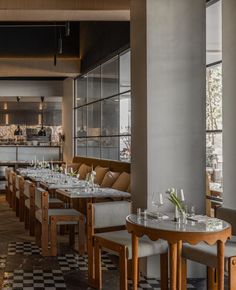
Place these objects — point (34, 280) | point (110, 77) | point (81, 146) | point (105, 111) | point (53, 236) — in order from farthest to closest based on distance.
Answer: point (81, 146)
point (105, 111)
point (110, 77)
point (53, 236)
point (34, 280)

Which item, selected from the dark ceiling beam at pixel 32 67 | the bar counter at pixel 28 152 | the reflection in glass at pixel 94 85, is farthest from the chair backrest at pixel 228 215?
the bar counter at pixel 28 152

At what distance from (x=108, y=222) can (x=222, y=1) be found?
2857mm

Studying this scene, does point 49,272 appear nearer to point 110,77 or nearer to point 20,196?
point 20,196

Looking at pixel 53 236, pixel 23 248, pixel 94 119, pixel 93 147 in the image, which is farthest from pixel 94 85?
pixel 53 236

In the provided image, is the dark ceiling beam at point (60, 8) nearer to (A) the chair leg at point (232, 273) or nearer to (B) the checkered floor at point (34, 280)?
(B) the checkered floor at point (34, 280)

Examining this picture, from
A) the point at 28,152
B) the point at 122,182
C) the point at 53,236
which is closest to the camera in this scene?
the point at 53,236

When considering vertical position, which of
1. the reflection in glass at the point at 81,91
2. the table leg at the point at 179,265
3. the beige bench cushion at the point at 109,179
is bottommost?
the table leg at the point at 179,265

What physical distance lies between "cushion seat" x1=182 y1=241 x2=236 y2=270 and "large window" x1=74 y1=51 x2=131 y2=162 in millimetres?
5294

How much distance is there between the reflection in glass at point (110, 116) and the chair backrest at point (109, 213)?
525 cm

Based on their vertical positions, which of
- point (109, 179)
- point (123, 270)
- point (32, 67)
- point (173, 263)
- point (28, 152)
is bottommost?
point (123, 270)

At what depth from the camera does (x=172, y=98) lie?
515 cm

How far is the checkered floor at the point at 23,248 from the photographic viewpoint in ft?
20.6

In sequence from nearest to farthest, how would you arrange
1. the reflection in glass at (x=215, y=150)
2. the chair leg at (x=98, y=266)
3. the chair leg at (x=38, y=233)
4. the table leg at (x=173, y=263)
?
the table leg at (x=173, y=263) < the chair leg at (x=98, y=266) < the reflection in glass at (x=215, y=150) < the chair leg at (x=38, y=233)

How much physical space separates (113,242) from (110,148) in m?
6.35
